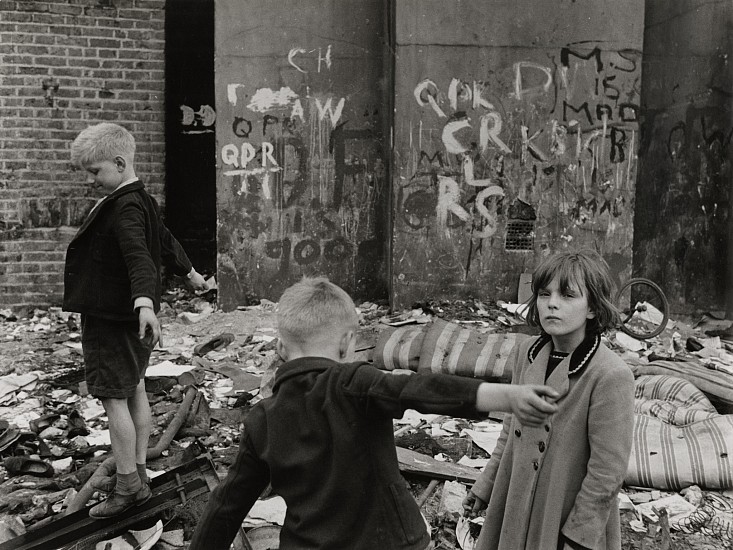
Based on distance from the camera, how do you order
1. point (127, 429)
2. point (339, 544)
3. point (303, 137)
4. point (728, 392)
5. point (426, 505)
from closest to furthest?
point (339, 544) < point (127, 429) < point (426, 505) < point (728, 392) < point (303, 137)

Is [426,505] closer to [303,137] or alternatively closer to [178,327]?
[178,327]

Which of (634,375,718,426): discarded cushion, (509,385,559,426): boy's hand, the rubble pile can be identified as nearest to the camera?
(509,385,559,426): boy's hand

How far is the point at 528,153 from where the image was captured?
7.88m

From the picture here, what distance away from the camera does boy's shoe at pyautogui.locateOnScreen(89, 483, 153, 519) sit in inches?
132

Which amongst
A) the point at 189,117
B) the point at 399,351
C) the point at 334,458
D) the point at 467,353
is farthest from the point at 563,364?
the point at 189,117

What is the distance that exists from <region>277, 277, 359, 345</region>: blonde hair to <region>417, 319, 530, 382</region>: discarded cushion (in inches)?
146

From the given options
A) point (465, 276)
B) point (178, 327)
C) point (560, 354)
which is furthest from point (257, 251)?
Answer: point (560, 354)

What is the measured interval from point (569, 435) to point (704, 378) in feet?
10.9

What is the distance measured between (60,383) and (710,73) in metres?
7.21

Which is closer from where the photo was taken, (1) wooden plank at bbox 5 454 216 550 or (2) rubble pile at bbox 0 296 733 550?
(1) wooden plank at bbox 5 454 216 550

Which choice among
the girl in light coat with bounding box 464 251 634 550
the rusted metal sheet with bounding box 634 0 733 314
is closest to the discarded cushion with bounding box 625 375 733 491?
the girl in light coat with bounding box 464 251 634 550

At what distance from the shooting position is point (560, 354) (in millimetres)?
2457

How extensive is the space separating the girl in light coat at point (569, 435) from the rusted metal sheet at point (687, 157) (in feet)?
21.4

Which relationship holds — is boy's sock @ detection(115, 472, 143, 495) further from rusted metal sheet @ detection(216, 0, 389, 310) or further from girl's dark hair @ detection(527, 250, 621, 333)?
rusted metal sheet @ detection(216, 0, 389, 310)
